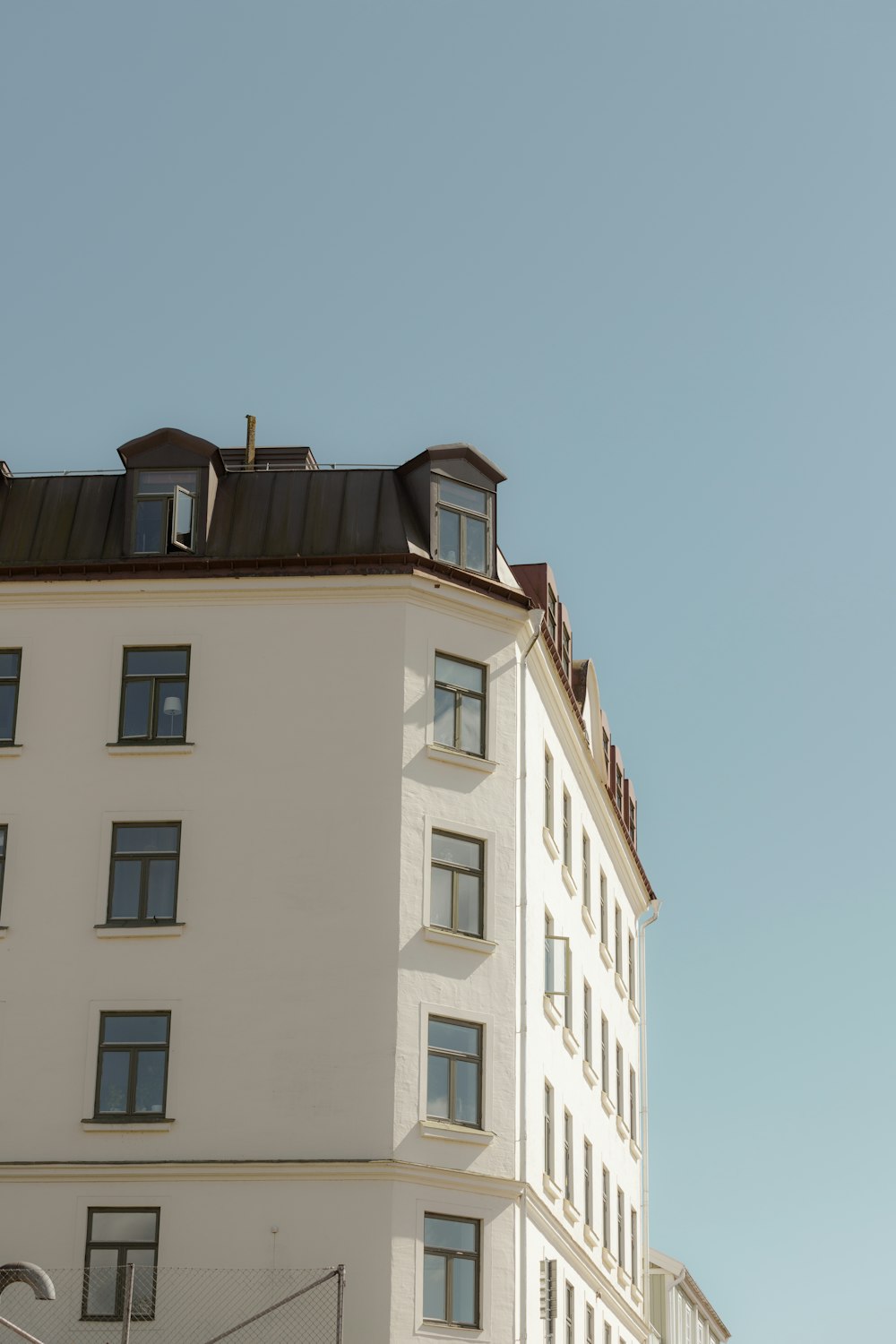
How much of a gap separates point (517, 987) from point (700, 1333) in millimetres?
59917

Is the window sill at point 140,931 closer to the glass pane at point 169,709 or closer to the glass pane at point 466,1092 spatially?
the glass pane at point 169,709

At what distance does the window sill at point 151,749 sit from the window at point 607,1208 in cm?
1726

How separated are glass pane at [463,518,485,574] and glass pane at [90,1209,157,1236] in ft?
45.3

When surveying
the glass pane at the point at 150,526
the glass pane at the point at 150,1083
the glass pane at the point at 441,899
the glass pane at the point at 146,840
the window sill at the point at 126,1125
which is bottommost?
the window sill at the point at 126,1125

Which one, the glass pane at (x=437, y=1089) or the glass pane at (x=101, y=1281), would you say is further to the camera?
the glass pane at (x=437, y=1089)

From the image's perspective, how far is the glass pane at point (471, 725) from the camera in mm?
39594

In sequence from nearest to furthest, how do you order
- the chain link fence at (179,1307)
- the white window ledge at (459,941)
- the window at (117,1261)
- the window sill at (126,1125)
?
the chain link fence at (179,1307)
the window at (117,1261)
the window sill at (126,1125)
the white window ledge at (459,941)

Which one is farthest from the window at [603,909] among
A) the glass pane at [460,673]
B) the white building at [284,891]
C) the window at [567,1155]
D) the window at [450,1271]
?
the window at [450,1271]

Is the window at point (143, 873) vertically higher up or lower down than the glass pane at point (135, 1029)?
higher up

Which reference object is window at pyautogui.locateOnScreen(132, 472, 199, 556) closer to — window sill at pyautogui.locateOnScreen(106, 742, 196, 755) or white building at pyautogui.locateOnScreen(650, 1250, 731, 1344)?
window sill at pyautogui.locateOnScreen(106, 742, 196, 755)

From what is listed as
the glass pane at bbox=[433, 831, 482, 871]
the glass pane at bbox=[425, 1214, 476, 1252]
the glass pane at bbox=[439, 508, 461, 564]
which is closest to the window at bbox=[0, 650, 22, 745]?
the glass pane at bbox=[433, 831, 482, 871]

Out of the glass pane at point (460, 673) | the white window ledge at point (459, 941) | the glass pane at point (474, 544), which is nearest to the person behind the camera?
the white window ledge at point (459, 941)

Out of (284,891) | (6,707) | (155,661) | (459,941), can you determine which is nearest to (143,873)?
(284,891)

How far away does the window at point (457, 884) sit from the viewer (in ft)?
125
